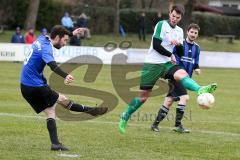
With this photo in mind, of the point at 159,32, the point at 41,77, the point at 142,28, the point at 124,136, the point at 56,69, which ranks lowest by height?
the point at 142,28

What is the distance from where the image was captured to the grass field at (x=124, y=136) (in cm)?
948

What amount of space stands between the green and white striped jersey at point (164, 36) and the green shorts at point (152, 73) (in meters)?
0.09

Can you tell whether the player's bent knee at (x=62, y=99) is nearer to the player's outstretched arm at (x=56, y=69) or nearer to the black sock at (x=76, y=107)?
the black sock at (x=76, y=107)

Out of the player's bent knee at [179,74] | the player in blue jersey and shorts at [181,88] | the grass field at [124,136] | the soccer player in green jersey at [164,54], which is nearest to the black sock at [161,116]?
the player in blue jersey and shorts at [181,88]

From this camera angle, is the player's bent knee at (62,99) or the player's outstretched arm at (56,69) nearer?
the player's outstretched arm at (56,69)

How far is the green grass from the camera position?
4333 cm

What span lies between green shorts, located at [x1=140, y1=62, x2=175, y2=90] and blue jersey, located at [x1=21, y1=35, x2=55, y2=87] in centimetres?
256

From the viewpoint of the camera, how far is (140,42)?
151ft

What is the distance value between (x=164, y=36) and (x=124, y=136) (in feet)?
6.31

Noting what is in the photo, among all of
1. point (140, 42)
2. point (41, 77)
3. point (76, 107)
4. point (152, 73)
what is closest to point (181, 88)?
point (152, 73)

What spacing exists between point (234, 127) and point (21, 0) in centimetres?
3872

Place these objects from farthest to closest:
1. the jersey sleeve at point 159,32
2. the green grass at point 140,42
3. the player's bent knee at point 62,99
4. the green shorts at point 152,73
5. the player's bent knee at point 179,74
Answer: the green grass at point 140,42, the green shorts at point 152,73, the jersey sleeve at point 159,32, the player's bent knee at point 179,74, the player's bent knee at point 62,99

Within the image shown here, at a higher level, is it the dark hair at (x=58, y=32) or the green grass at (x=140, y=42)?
the dark hair at (x=58, y=32)

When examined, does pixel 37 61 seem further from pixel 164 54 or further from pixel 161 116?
pixel 161 116
